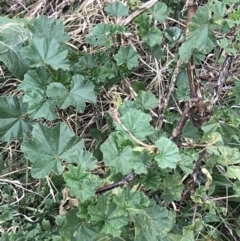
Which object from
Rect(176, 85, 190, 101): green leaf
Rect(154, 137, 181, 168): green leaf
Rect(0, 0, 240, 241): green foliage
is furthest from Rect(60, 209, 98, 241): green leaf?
Rect(176, 85, 190, 101): green leaf

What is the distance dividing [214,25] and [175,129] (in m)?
0.28

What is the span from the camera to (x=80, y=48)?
66.4 inches

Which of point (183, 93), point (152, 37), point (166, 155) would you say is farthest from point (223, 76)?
point (166, 155)

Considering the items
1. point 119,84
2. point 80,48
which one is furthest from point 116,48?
point 80,48

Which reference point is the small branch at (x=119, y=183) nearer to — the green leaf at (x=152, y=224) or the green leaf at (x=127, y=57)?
the green leaf at (x=152, y=224)

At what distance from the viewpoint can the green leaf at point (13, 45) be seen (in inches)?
56.8

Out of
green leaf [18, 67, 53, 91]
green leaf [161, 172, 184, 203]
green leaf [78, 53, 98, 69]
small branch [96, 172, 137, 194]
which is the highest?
green leaf [18, 67, 53, 91]

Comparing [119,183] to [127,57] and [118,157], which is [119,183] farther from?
[127,57]

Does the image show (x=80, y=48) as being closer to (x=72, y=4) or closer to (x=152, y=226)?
(x=72, y=4)

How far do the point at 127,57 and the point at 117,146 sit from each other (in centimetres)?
41

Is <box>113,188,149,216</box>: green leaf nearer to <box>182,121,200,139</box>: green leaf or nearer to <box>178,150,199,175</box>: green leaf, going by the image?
<box>178,150,199,175</box>: green leaf

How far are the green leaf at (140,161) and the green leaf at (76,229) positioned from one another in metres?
0.17

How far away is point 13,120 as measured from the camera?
1.33 metres

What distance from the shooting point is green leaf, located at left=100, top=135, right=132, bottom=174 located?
3.49ft
